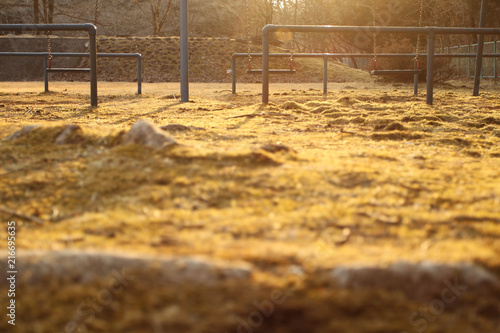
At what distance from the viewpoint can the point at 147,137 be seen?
2.98m

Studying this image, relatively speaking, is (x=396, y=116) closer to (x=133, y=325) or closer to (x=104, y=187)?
(x=104, y=187)

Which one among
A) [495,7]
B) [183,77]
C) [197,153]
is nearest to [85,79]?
[183,77]

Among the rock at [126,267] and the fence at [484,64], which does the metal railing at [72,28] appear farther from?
the fence at [484,64]

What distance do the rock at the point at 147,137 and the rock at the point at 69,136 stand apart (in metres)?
0.33

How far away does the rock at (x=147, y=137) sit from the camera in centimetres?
291

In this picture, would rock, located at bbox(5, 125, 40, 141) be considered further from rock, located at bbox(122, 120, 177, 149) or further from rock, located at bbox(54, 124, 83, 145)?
rock, located at bbox(122, 120, 177, 149)

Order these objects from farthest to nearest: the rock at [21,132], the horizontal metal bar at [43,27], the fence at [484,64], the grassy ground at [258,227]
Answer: the fence at [484,64], the horizontal metal bar at [43,27], the rock at [21,132], the grassy ground at [258,227]

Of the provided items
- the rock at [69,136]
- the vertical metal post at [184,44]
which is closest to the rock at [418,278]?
the rock at [69,136]

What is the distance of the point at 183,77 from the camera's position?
347 inches

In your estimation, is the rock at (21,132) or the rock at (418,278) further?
the rock at (21,132)

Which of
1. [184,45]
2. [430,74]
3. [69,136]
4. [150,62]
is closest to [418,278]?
[69,136]

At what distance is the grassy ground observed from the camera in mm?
1334

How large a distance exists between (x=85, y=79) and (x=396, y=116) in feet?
60.0

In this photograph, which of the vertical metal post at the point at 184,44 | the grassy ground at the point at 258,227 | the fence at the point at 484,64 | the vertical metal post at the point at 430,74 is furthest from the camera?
the fence at the point at 484,64
